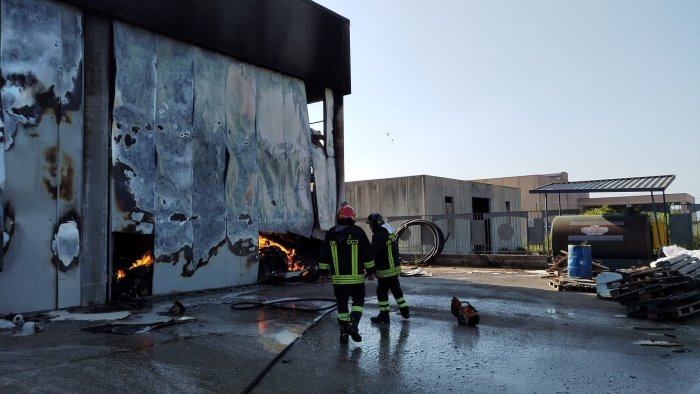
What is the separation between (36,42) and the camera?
27.1 feet

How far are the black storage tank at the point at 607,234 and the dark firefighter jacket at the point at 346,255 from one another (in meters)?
9.49

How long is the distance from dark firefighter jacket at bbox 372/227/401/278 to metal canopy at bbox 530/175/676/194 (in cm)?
922

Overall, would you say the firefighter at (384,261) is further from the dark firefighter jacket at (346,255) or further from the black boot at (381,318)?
the dark firefighter jacket at (346,255)

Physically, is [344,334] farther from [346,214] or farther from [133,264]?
[133,264]

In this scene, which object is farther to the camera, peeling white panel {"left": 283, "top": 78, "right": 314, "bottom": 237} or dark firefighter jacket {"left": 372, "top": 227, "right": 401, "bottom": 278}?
peeling white panel {"left": 283, "top": 78, "right": 314, "bottom": 237}

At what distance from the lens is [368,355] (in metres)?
5.35

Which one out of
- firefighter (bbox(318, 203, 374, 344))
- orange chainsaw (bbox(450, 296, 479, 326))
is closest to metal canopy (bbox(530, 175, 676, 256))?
orange chainsaw (bbox(450, 296, 479, 326))

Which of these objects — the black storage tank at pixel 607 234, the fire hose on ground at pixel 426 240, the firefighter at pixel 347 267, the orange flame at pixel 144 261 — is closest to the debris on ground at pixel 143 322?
the orange flame at pixel 144 261

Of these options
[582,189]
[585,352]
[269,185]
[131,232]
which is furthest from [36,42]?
[582,189]

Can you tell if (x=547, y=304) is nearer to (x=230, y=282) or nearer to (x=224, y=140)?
(x=230, y=282)

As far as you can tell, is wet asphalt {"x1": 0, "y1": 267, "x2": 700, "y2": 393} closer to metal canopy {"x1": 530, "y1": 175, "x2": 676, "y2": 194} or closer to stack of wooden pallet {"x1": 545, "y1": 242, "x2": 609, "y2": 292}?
stack of wooden pallet {"x1": 545, "y1": 242, "x2": 609, "y2": 292}

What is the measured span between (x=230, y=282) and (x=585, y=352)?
8.35m

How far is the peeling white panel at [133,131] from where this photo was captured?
30.8 ft

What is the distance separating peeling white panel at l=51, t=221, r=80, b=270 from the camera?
27.4 feet
